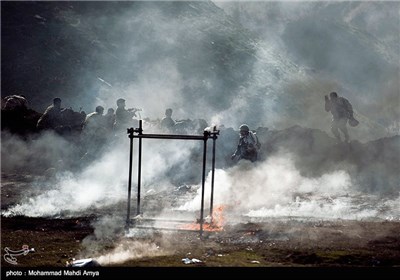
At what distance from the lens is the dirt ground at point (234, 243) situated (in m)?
9.02

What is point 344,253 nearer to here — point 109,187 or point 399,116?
point 109,187

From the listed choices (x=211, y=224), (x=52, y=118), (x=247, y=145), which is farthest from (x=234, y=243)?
(x=52, y=118)

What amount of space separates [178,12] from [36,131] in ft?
94.0

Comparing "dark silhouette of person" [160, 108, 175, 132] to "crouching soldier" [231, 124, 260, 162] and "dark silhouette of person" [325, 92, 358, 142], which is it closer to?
"crouching soldier" [231, 124, 260, 162]

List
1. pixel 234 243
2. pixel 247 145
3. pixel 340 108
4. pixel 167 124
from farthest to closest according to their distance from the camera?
pixel 167 124 < pixel 340 108 < pixel 247 145 < pixel 234 243

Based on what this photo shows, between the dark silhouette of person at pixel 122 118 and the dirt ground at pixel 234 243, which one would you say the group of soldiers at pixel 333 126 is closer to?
the dirt ground at pixel 234 243

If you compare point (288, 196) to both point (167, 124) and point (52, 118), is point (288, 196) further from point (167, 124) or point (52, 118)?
point (52, 118)

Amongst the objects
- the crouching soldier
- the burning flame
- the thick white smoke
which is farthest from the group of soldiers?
the burning flame

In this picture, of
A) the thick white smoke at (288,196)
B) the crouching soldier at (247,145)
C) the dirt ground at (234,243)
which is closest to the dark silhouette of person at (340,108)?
the thick white smoke at (288,196)

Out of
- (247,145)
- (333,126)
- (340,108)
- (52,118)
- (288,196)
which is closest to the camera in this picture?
(288,196)

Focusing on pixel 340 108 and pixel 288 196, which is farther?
pixel 340 108

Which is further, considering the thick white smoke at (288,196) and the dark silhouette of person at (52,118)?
the dark silhouette of person at (52,118)

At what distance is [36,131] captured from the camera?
2228 cm

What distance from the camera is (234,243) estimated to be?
10.5 m
